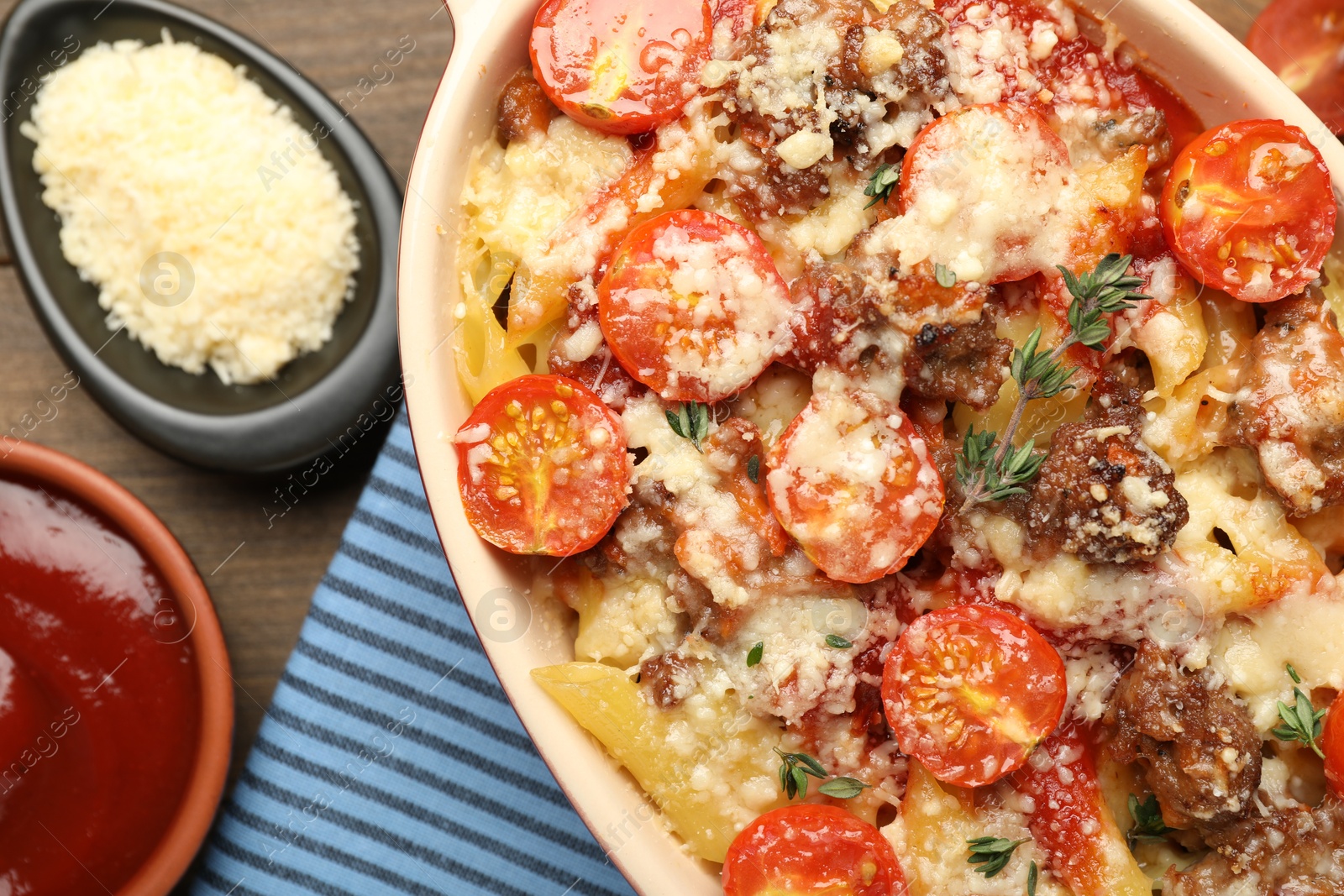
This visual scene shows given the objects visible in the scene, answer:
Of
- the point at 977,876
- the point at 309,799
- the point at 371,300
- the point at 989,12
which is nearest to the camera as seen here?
the point at 977,876

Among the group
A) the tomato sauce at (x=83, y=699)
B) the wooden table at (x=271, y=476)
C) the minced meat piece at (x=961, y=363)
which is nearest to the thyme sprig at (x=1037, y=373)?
the minced meat piece at (x=961, y=363)

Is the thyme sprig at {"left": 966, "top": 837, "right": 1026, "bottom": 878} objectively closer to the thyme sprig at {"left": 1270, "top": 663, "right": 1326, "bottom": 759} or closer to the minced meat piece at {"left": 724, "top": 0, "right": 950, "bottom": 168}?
the thyme sprig at {"left": 1270, "top": 663, "right": 1326, "bottom": 759}

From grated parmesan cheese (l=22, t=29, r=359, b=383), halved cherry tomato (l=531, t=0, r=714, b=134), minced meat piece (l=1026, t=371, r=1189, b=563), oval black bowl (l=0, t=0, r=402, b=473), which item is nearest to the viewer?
minced meat piece (l=1026, t=371, r=1189, b=563)

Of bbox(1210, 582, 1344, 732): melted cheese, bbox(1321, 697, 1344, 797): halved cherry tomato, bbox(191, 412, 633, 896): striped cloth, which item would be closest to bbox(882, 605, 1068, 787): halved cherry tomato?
bbox(1210, 582, 1344, 732): melted cheese

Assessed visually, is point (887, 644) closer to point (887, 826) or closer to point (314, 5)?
point (887, 826)

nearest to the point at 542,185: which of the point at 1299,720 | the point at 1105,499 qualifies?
the point at 1105,499

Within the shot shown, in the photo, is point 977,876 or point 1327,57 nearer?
point 977,876

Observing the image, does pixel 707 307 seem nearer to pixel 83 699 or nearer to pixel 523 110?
pixel 523 110

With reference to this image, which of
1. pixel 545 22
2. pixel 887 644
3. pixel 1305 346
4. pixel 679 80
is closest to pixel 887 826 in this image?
pixel 887 644
